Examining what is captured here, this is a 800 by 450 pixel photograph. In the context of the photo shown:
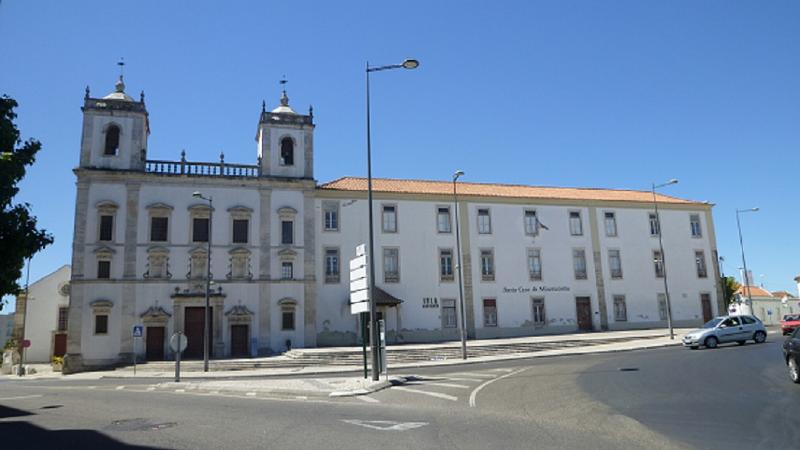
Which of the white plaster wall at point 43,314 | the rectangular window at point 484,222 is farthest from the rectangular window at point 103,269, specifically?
the rectangular window at point 484,222

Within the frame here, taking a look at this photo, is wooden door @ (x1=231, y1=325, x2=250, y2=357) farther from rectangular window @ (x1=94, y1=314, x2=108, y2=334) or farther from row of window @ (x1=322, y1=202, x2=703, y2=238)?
row of window @ (x1=322, y1=202, x2=703, y2=238)

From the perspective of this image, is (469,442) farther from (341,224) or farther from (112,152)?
(112,152)

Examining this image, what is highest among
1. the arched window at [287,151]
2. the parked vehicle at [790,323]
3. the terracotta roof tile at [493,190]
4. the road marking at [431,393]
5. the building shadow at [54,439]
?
the arched window at [287,151]

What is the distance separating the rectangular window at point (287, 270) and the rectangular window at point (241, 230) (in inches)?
113

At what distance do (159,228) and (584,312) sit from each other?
30.2m

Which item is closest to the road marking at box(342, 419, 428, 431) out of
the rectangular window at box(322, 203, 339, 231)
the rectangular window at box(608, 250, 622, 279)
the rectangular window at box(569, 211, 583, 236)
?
the rectangular window at box(322, 203, 339, 231)

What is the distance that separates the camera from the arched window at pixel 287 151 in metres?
36.7

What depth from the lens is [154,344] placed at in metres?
32.2

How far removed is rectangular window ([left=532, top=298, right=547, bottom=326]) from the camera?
39625mm

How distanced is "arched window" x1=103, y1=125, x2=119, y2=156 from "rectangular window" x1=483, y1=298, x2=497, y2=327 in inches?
1032

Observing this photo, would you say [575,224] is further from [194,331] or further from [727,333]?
[194,331]

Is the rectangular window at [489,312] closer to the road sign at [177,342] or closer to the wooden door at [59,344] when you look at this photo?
the road sign at [177,342]

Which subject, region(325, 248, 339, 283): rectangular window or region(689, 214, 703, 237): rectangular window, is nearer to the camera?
region(325, 248, 339, 283): rectangular window

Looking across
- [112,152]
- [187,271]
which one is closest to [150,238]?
[187,271]
